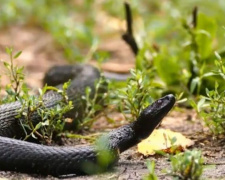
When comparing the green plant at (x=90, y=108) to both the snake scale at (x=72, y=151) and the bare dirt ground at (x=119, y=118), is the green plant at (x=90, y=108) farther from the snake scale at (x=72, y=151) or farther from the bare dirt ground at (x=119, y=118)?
the snake scale at (x=72, y=151)

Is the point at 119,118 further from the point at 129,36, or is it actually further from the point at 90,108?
the point at 129,36

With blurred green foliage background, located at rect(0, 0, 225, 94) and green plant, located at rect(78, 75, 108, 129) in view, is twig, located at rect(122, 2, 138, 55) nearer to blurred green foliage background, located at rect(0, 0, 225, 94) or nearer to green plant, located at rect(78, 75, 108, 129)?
blurred green foliage background, located at rect(0, 0, 225, 94)

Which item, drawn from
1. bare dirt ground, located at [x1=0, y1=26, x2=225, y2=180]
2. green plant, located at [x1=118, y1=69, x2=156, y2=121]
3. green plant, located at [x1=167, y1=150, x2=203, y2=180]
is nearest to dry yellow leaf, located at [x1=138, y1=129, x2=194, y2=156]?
bare dirt ground, located at [x1=0, y1=26, x2=225, y2=180]

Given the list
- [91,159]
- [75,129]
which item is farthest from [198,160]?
[75,129]

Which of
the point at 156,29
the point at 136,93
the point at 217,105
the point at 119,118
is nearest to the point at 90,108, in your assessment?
the point at 119,118

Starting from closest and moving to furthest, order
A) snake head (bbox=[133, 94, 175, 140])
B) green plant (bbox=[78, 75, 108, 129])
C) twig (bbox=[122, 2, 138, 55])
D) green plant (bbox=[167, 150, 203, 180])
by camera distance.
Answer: green plant (bbox=[167, 150, 203, 180]) < snake head (bbox=[133, 94, 175, 140]) < green plant (bbox=[78, 75, 108, 129]) < twig (bbox=[122, 2, 138, 55])

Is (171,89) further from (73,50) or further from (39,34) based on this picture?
(39,34)
